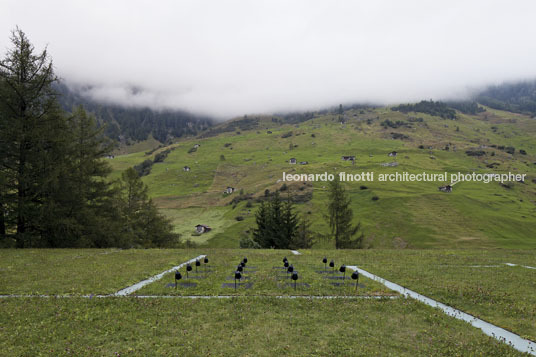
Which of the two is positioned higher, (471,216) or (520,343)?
(520,343)

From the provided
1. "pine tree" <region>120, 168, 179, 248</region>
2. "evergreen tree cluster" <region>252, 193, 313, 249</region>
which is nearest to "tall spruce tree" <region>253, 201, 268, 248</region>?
"evergreen tree cluster" <region>252, 193, 313, 249</region>

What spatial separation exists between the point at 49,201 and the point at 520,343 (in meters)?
41.1

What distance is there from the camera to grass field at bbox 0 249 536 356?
1067cm

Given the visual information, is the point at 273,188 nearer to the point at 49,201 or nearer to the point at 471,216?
the point at 471,216

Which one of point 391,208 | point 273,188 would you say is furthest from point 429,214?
point 273,188

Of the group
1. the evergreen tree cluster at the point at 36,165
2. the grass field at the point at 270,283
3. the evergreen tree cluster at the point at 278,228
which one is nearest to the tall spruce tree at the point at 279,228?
the evergreen tree cluster at the point at 278,228

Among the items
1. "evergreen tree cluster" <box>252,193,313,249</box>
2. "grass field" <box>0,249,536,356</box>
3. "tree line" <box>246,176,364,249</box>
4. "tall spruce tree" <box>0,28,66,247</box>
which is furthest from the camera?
"tree line" <box>246,176,364,249</box>

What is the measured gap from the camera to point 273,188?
162000 mm

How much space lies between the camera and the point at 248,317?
13.7 metres

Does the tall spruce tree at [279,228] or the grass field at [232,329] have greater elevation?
the grass field at [232,329]

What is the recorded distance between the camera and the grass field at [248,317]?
10672 mm

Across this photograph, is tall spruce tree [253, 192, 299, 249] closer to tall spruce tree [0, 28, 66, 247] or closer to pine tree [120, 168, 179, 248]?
pine tree [120, 168, 179, 248]

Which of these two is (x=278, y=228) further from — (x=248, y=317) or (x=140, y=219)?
(x=248, y=317)

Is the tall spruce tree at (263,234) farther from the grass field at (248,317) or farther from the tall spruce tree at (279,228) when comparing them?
the grass field at (248,317)
